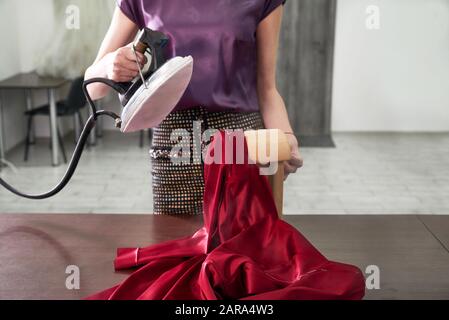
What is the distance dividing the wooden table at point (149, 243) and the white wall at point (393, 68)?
4844 mm

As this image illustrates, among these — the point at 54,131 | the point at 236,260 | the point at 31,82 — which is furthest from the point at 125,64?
the point at 31,82

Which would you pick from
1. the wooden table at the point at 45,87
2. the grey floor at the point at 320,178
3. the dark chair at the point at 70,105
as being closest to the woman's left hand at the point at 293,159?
the grey floor at the point at 320,178

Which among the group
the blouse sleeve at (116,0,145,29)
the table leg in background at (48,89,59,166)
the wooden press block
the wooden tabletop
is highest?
the blouse sleeve at (116,0,145,29)

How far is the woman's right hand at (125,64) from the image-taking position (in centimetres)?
114

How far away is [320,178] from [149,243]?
140 inches

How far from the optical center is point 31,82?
5.09m

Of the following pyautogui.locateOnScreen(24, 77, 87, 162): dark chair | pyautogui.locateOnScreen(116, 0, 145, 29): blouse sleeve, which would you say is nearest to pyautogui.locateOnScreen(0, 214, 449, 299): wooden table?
pyautogui.locateOnScreen(116, 0, 145, 29): blouse sleeve

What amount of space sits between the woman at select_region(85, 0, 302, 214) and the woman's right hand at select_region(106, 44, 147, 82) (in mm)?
257

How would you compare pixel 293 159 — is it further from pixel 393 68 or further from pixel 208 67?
pixel 393 68

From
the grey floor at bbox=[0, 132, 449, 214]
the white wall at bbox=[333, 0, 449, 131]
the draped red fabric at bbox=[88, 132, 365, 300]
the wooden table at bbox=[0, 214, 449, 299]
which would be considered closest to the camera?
the draped red fabric at bbox=[88, 132, 365, 300]

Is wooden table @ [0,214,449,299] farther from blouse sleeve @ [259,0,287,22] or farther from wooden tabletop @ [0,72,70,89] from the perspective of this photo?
wooden tabletop @ [0,72,70,89]

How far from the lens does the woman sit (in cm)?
145
